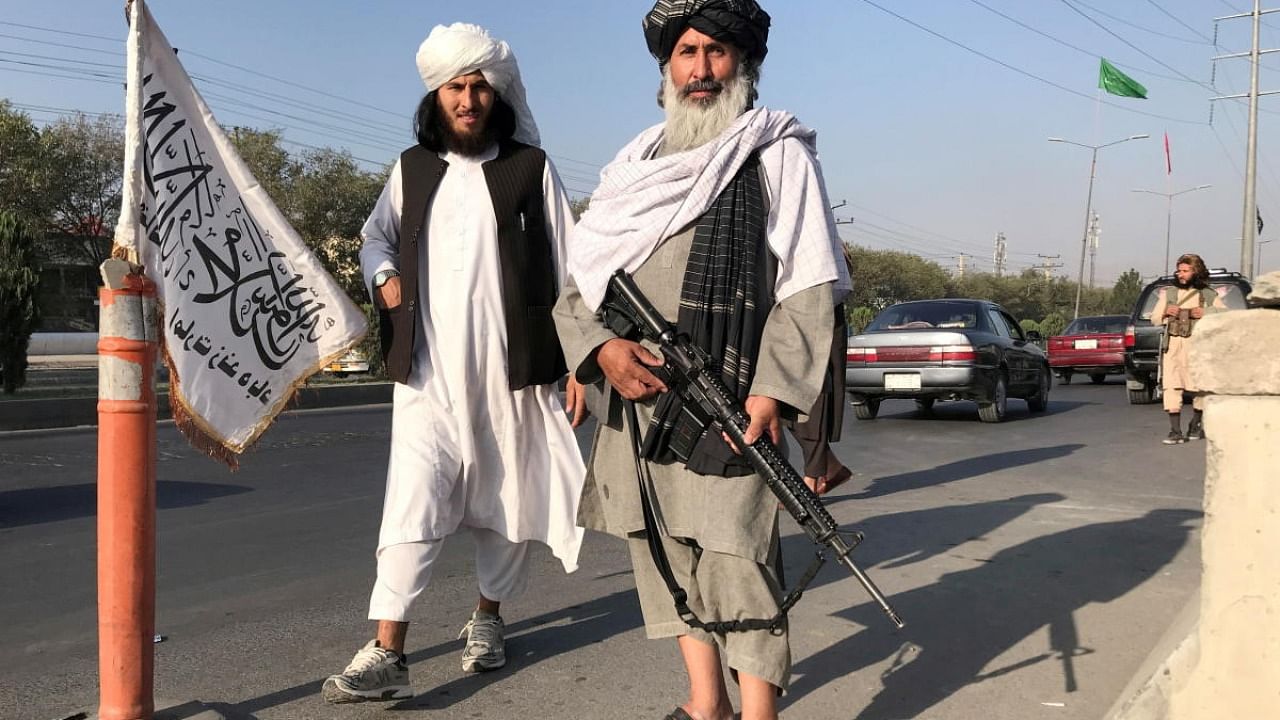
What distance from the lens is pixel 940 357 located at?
1262 cm

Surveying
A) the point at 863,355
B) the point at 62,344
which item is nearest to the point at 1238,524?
the point at 863,355

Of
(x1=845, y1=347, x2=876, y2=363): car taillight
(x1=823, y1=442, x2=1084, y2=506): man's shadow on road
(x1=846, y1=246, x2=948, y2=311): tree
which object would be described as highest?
(x1=846, y1=246, x2=948, y2=311): tree

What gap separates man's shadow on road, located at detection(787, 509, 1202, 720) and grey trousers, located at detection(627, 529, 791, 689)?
0.74 metres

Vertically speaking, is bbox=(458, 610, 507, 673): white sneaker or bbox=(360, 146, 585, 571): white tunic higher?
bbox=(360, 146, 585, 571): white tunic

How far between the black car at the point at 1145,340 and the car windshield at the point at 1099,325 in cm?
695

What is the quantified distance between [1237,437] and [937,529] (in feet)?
13.3

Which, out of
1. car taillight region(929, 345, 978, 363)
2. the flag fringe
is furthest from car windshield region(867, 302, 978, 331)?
the flag fringe

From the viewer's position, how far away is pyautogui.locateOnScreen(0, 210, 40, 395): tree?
13.9 metres

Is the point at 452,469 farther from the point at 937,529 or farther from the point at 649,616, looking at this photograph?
the point at 937,529

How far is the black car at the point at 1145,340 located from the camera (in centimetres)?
1513

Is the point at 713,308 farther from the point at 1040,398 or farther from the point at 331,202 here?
the point at 331,202

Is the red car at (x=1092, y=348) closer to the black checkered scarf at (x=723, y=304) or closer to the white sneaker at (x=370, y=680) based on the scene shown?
the white sneaker at (x=370, y=680)

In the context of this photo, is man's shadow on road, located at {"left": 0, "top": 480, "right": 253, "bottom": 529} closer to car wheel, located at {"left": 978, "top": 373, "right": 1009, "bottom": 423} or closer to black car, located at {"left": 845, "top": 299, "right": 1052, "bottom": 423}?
black car, located at {"left": 845, "top": 299, "right": 1052, "bottom": 423}

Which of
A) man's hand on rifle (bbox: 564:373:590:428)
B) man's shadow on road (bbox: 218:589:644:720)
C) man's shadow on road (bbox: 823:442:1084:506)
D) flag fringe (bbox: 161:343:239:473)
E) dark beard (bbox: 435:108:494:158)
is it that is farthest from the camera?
man's shadow on road (bbox: 823:442:1084:506)
